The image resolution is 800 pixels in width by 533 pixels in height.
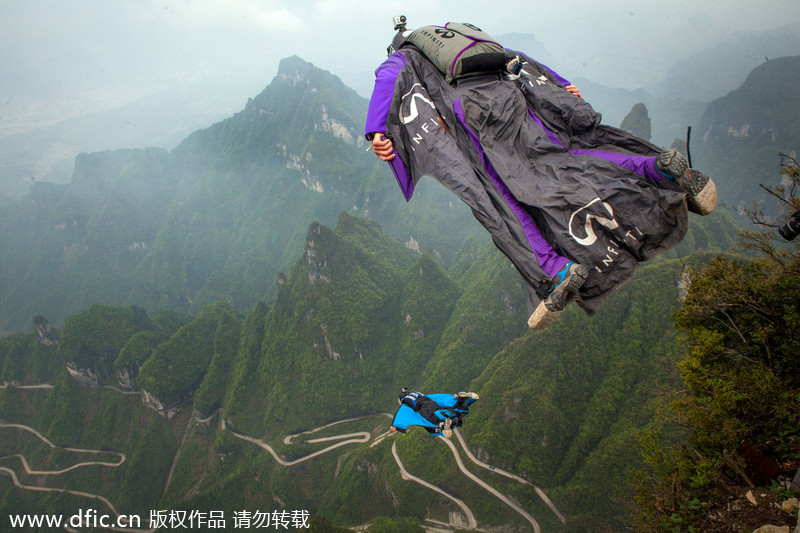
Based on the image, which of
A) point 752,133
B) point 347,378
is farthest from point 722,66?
point 347,378

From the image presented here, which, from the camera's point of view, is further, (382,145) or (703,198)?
(382,145)

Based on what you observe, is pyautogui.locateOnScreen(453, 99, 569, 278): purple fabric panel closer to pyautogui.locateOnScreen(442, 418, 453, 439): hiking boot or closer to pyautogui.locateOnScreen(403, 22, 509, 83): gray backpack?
pyautogui.locateOnScreen(403, 22, 509, 83): gray backpack

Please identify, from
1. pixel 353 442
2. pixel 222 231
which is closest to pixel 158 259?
pixel 222 231

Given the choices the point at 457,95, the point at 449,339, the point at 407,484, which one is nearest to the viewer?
the point at 457,95

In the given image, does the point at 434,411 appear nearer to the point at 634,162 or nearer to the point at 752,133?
the point at 634,162

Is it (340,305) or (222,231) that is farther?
(222,231)

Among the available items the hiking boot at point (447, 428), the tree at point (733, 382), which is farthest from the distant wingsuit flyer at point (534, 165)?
the tree at point (733, 382)

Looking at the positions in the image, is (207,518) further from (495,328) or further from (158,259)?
(158,259)

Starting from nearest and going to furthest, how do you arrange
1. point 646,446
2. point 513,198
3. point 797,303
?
point 513,198 → point 797,303 → point 646,446
